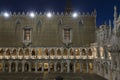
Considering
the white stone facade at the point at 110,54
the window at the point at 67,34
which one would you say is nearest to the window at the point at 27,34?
the window at the point at 67,34

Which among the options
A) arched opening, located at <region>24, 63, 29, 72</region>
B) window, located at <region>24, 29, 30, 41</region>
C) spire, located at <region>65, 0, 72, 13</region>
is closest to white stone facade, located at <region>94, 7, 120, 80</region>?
arched opening, located at <region>24, 63, 29, 72</region>

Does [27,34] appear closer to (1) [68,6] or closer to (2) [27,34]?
(2) [27,34]

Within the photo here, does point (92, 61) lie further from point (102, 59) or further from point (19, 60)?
point (19, 60)

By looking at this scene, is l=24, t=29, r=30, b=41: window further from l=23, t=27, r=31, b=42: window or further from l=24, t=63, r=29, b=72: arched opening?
l=24, t=63, r=29, b=72: arched opening

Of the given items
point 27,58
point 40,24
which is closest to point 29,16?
point 40,24

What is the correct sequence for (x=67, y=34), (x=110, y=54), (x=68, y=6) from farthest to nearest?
(x=68, y=6) < (x=67, y=34) < (x=110, y=54)

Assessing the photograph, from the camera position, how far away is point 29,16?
188ft

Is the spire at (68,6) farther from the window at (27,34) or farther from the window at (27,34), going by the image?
the window at (27,34)

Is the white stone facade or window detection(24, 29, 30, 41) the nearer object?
the white stone facade

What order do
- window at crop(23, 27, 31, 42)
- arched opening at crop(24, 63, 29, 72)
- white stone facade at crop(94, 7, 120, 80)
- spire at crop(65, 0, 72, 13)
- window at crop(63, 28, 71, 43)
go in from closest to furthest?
white stone facade at crop(94, 7, 120, 80) → arched opening at crop(24, 63, 29, 72) → window at crop(23, 27, 31, 42) → window at crop(63, 28, 71, 43) → spire at crop(65, 0, 72, 13)

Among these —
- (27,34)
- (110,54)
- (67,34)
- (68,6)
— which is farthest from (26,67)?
(68,6)

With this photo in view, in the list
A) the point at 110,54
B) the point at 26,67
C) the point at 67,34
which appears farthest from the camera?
the point at 67,34

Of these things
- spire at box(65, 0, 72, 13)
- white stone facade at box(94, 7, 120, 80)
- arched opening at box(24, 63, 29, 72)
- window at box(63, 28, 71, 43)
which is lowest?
arched opening at box(24, 63, 29, 72)

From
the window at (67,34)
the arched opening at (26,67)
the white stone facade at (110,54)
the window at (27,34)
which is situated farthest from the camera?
the window at (67,34)
